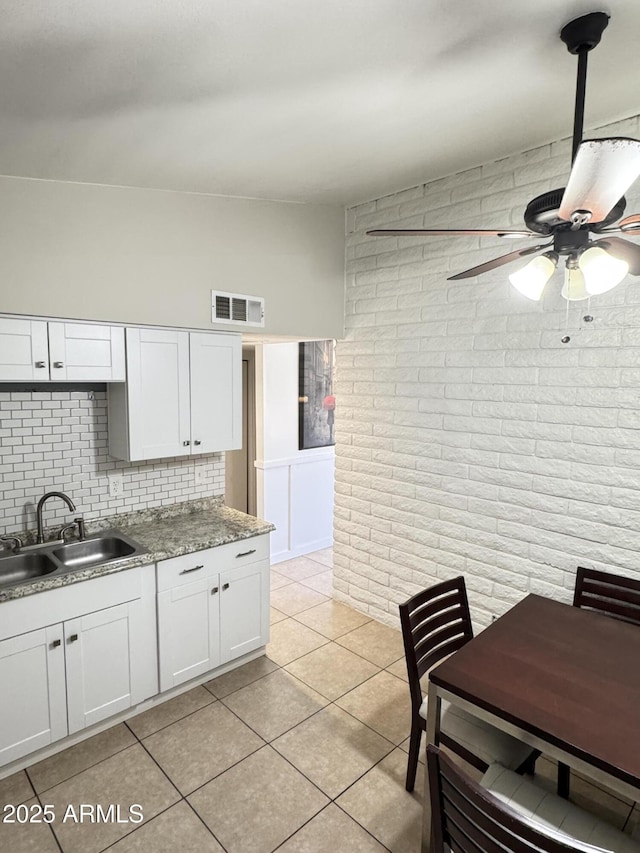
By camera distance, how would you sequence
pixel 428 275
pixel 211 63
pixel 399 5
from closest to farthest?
pixel 399 5 → pixel 211 63 → pixel 428 275

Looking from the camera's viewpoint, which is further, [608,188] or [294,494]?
[294,494]

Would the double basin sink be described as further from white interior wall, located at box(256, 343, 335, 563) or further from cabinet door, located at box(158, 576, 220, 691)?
white interior wall, located at box(256, 343, 335, 563)

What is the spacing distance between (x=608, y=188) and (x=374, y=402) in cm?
239

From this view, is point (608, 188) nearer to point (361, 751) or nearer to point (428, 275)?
point (428, 275)

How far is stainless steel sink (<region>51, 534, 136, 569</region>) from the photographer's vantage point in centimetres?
272

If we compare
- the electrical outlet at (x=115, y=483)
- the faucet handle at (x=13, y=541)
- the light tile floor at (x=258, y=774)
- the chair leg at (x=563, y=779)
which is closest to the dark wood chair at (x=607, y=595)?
the chair leg at (x=563, y=779)

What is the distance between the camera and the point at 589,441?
2484mm

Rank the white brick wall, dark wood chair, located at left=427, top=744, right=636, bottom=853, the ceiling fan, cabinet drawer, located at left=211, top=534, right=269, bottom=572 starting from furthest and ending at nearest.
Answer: cabinet drawer, located at left=211, top=534, right=269, bottom=572
the white brick wall
the ceiling fan
dark wood chair, located at left=427, top=744, right=636, bottom=853

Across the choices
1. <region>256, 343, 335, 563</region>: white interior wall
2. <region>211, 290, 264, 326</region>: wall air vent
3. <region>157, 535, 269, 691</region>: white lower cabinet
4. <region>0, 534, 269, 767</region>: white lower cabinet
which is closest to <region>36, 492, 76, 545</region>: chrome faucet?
<region>0, 534, 269, 767</region>: white lower cabinet

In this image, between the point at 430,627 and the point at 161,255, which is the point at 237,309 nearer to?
the point at 161,255

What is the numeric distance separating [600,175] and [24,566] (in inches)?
116

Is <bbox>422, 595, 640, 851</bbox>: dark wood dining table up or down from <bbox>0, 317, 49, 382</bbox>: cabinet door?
down

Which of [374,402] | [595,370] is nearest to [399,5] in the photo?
[595,370]

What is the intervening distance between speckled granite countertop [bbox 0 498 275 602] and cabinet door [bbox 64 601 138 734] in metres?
0.22
